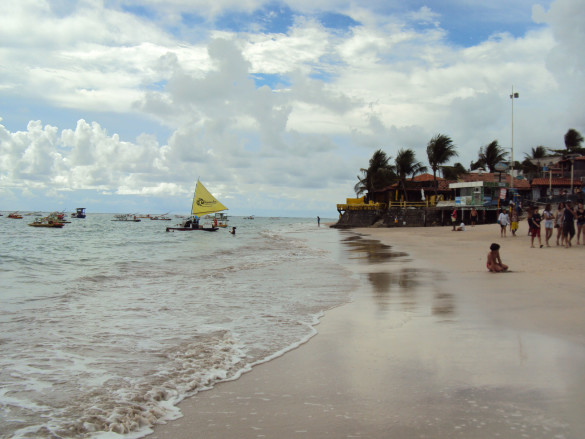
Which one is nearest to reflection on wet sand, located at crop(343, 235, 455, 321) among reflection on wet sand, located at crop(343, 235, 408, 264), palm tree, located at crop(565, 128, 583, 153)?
reflection on wet sand, located at crop(343, 235, 408, 264)

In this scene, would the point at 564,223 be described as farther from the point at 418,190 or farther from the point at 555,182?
the point at 418,190

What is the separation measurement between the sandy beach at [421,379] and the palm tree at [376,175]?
53294 millimetres

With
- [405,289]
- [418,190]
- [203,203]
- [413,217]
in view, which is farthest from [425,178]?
[405,289]

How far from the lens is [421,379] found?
4.27 m

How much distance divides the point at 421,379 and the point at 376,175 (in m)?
59.2

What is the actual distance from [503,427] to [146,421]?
2.84 m

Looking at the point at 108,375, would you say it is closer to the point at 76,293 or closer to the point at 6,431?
the point at 6,431

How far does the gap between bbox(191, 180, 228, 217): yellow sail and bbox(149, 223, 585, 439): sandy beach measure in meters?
42.5

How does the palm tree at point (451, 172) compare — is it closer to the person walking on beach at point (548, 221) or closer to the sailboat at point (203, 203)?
the sailboat at point (203, 203)

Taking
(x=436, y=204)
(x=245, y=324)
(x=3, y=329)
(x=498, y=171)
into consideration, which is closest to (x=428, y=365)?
(x=245, y=324)

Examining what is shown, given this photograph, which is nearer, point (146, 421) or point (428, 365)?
point (146, 421)

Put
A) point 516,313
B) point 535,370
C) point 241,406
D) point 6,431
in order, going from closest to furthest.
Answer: point 6,431 < point 241,406 < point 535,370 < point 516,313

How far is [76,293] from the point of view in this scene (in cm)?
1126

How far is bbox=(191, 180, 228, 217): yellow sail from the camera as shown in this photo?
48.9 metres
